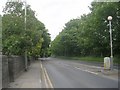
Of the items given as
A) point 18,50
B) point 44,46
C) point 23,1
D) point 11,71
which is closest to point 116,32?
point 23,1

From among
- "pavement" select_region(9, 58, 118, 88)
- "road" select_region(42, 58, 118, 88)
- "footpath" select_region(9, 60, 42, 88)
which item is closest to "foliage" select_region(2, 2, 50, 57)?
"pavement" select_region(9, 58, 118, 88)

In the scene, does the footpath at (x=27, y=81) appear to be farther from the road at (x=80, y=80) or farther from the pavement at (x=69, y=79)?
the road at (x=80, y=80)

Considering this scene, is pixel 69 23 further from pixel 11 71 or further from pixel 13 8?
pixel 11 71

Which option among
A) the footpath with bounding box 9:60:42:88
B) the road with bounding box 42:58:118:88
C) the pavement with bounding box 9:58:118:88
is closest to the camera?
the road with bounding box 42:58:118:88

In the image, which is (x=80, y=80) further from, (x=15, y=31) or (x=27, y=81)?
(x=15, y=31)

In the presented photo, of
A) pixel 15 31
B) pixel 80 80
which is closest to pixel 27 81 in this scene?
pixel 80 80

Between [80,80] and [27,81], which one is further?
[27,81]

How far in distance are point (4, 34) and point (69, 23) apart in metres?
95.0

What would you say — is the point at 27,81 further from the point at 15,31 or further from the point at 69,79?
the point at 15,31

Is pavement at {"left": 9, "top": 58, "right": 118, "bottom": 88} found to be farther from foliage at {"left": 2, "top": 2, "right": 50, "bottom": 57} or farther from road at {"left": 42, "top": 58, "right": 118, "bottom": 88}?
foliage at {"left": 2, "top": 2, "right": 50, "bottom": 57}

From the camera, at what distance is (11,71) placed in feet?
73.5

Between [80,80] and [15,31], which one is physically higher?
[15,31]

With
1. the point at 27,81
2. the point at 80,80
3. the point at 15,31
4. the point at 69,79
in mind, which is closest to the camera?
the point at 80,80

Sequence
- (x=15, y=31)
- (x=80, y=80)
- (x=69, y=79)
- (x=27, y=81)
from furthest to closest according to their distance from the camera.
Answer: (x=15, y=31), (x=69, y=79), (x=27, y=81), (x=80, y=80)
